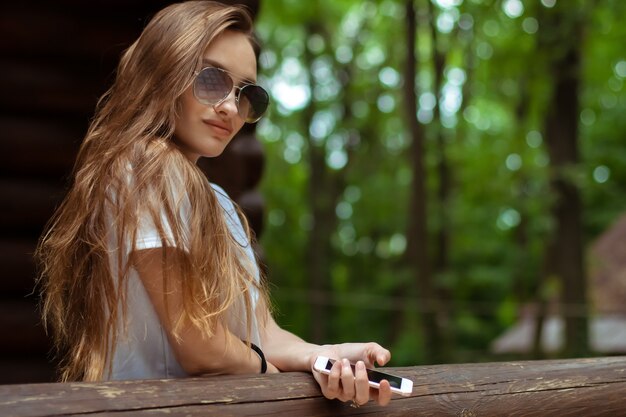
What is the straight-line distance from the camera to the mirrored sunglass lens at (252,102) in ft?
6.83

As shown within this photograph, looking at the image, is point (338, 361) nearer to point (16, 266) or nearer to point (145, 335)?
point (145, 335)

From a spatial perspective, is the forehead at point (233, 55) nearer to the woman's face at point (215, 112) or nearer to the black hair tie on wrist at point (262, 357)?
the woman's face at point (215, 112)

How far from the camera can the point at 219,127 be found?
2074mm

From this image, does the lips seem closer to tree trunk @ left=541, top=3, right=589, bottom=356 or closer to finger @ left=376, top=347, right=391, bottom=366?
finger @ left=376, top=347, right=391, bottom=366

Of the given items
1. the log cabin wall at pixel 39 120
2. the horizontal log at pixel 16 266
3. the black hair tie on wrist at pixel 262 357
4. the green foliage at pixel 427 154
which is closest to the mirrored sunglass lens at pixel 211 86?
the black hair tie on wrist at pixel 262 357

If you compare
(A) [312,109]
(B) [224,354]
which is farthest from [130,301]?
(A) [312,109]

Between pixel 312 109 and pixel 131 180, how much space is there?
14530 mm

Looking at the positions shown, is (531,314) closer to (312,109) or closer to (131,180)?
(312,109)

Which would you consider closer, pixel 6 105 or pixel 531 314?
pixel 6 105

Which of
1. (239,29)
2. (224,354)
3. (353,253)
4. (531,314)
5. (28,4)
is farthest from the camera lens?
(353,253)

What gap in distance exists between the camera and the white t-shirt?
6.32 feet

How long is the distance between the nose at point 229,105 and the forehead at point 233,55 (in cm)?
6

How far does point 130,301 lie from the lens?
1.93 metres

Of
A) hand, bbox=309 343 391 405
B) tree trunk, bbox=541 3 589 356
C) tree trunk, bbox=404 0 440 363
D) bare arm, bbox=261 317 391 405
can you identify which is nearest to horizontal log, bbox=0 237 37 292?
bare arm, bbox=261 317 391 405
